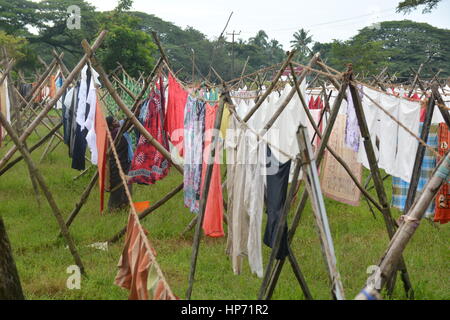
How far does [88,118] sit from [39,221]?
1.73 meters

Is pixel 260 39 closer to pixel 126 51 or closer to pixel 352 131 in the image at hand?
pixel 126 51

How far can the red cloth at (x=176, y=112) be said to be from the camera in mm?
6109

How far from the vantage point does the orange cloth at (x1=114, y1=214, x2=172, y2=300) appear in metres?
2.71

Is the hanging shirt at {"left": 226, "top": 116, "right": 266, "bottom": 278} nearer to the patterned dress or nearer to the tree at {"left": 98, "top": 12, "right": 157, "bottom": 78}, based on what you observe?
the patterned dress

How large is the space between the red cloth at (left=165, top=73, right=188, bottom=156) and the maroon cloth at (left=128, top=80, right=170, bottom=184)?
121 mm

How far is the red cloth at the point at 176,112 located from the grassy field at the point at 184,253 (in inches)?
46.4

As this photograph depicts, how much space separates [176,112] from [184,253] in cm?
183

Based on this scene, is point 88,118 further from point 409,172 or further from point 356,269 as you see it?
point 409,172

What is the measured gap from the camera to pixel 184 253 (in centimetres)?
544

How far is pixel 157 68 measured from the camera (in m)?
5.87

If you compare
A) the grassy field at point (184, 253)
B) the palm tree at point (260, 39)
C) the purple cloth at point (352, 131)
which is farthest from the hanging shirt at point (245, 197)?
the palm tree at point (260, 39)

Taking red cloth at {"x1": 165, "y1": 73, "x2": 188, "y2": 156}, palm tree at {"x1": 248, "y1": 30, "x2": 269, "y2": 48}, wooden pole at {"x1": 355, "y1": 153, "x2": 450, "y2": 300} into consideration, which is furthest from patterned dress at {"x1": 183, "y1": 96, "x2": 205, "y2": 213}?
palm tree at {"x1": 248, "y1": 30, "x2": 269, "y2": 48}

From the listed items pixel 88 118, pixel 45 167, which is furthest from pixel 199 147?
pixel 45 167

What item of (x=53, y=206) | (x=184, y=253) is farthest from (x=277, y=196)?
(x=53, y=206)
